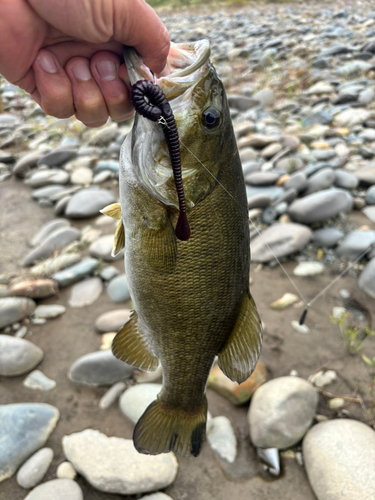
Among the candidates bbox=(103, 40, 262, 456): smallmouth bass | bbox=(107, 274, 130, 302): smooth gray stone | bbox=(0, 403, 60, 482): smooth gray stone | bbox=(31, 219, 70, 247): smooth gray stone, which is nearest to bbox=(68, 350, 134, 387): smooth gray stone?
bbox=(0, 403, 60, 482): smooth gray stone

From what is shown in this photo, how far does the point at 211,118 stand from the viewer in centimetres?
140

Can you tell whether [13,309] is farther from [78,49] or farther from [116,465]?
[78,49]

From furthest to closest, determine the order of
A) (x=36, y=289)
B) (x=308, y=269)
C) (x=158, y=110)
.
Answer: (x=308, y=269), (x=36, y=289), (x=158, y=110)

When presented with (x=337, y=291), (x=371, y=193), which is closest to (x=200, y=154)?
(x=337, y=291)

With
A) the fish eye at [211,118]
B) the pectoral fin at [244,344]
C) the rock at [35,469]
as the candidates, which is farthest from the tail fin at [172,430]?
the fish eye at [211,118]

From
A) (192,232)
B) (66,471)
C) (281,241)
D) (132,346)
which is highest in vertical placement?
(192,232)

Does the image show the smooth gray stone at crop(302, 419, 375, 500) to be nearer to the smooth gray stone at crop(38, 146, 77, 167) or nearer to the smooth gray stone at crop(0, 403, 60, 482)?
the smooth gray stone at crop(0, 403, 60, 482)

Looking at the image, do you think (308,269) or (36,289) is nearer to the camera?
(36,289)

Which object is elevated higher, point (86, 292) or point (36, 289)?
point (36, 289)

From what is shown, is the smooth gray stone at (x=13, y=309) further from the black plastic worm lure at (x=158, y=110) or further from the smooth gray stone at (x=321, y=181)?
the smooth gray stone at (x=321, y=181)

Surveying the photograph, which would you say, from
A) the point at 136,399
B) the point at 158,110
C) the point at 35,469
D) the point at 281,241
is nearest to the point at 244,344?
the point at 158,110

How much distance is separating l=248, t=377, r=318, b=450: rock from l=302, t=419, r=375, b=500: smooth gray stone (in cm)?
10

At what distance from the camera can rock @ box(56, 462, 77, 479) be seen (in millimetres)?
2484

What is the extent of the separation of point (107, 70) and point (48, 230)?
12.3 ft
